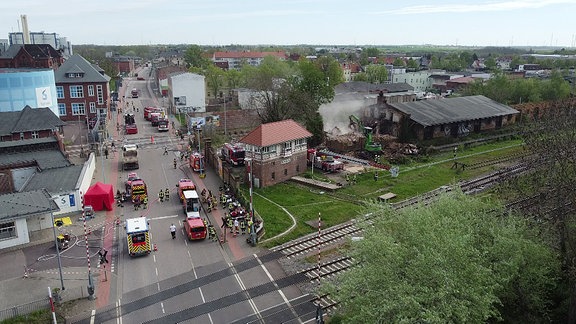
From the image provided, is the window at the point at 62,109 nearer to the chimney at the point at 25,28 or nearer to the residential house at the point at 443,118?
the chimney at the point at 25,28

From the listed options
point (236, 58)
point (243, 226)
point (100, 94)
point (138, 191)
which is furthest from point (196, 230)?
point (236, 58)

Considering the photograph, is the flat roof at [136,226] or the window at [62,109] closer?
the flat roof at [136,226]

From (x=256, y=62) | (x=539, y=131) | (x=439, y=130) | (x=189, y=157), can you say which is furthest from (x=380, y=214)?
(x=256, y=62)

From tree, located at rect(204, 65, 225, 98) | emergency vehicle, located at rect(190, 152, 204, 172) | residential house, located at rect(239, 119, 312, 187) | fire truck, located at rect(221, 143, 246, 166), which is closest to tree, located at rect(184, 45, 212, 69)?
tree, located at rect(204, 65, 225, 98)

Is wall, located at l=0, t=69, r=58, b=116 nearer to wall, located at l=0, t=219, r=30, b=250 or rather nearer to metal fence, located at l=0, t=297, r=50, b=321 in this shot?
wall, located at l=0, t=219, r=30, b=250

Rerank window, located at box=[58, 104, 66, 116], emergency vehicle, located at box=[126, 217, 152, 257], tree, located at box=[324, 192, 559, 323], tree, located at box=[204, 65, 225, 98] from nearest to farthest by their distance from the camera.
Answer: tree, located at box=[324, 192, 559, 323] → emergency vehicle, located at box=[126, 217, 152, 257] → window, located at box=[58, 104, 66, 116] → tree, located at box=[204, 65, 225, 98]

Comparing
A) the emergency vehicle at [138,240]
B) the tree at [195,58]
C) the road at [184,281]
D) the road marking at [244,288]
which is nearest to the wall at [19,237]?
the road at [184,281]
